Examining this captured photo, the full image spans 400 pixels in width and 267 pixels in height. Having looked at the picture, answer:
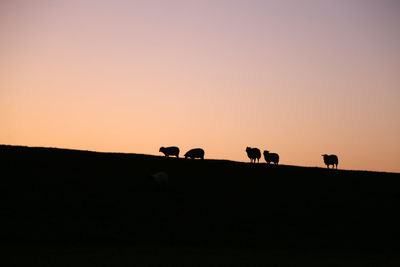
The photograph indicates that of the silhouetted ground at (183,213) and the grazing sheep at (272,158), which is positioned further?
Result: the grazing sheep at (272,158)

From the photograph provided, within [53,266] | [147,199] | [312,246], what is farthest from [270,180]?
[53,266]

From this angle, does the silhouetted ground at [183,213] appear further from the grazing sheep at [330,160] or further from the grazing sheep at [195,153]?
the grazing sheep at [330,160]

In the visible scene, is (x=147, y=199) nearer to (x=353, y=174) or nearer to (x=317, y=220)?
(x=317, y=220)

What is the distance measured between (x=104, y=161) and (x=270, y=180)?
1237cm

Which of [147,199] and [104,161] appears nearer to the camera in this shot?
[147,199]

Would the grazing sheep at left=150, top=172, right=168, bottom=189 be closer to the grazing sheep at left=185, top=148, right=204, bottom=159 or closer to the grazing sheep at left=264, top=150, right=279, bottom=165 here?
the grazing sheep at left=185, top=148, right=204, bottom=159

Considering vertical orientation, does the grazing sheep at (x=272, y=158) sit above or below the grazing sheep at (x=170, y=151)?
above

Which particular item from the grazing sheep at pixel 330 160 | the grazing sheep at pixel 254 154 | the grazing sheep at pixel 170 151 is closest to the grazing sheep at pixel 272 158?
the grazing sheep at pixel 254 154

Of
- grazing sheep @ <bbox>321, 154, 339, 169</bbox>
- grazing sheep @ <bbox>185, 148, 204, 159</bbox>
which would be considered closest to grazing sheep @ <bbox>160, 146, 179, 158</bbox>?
grazing sheep @ <bbox>185, 148, 204, 159</bbox>

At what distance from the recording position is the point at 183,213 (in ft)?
96.6

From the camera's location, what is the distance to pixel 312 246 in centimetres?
2567

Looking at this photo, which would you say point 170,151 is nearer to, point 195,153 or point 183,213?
point 195,153

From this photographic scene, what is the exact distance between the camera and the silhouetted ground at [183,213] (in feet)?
70.1

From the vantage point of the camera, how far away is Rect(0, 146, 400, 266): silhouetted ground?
21.4 m
